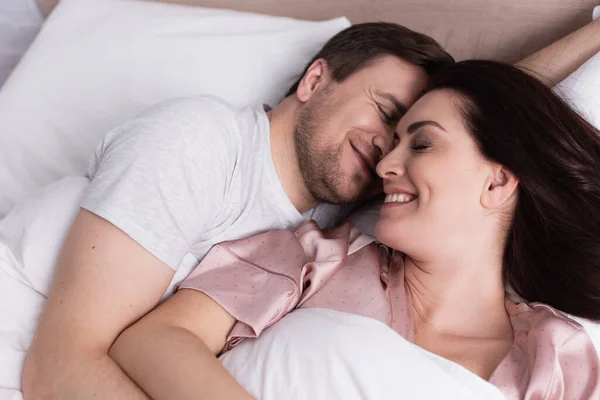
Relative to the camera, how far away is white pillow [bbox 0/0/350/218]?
1.62 meters

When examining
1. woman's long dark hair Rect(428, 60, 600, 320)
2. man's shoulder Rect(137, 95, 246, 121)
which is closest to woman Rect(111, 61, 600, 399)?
woman's long dark hair Rect(428, 60, 600, 320)

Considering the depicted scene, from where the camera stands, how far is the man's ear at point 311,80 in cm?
149

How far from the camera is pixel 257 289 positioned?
1219mm

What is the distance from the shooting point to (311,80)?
1516mm

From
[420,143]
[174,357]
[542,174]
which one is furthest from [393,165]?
[174,357]

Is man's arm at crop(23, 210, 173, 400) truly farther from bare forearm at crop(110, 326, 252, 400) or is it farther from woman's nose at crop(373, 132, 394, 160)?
woman's nose at crop(373, 132, 394, 160)

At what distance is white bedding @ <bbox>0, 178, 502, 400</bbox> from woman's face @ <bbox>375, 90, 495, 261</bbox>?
20 centimetres

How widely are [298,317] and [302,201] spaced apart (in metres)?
0.39

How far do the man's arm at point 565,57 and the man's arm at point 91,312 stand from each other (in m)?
1.03

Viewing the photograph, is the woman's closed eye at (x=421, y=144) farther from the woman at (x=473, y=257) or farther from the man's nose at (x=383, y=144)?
the man's nose at (x=383, y=144)

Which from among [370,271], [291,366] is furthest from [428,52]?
[291,366]

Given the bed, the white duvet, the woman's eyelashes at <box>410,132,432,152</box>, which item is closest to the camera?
the white duvet

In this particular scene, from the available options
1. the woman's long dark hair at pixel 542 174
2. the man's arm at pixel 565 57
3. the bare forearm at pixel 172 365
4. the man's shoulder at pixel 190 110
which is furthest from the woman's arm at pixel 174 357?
the man's arm at pixel 565 57

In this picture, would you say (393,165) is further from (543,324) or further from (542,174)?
(543,324)
